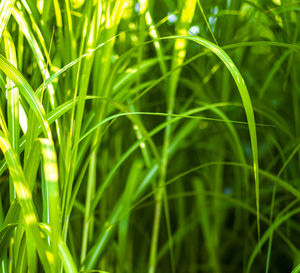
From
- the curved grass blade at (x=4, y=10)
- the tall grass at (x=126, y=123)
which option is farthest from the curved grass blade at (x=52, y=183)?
the curved grass blade at (x=4, y=10)

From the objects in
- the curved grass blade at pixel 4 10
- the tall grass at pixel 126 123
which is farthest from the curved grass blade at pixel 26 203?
the curved grass blade at pixel 4 10

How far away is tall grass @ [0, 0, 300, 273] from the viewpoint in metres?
0.44

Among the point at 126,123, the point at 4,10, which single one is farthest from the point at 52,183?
the point at 126,123

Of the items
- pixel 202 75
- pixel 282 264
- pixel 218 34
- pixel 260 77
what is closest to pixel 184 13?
A: pixel 218 34

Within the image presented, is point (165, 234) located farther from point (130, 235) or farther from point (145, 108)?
point (145, 108)

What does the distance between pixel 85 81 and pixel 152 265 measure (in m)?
0.37

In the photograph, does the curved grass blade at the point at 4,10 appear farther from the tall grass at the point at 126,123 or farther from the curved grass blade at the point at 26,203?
the curved grass blade at the point at 26,203

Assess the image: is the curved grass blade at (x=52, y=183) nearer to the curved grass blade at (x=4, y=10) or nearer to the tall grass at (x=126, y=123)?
the tall grass at (x=126, y=123)

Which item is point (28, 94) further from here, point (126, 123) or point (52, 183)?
point (126, 123)

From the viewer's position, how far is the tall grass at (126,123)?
0.44 meters

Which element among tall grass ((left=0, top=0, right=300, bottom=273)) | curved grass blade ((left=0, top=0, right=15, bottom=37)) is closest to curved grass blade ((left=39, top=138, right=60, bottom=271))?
tall grass ((left=0, top=0, right=300, bottom=273))

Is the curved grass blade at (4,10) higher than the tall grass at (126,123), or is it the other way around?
the curved grass blade at (4,10)

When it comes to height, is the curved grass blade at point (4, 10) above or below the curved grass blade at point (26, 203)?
above

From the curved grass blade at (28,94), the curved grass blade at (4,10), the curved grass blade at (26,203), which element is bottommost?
the curved grass blade at (26,203)
